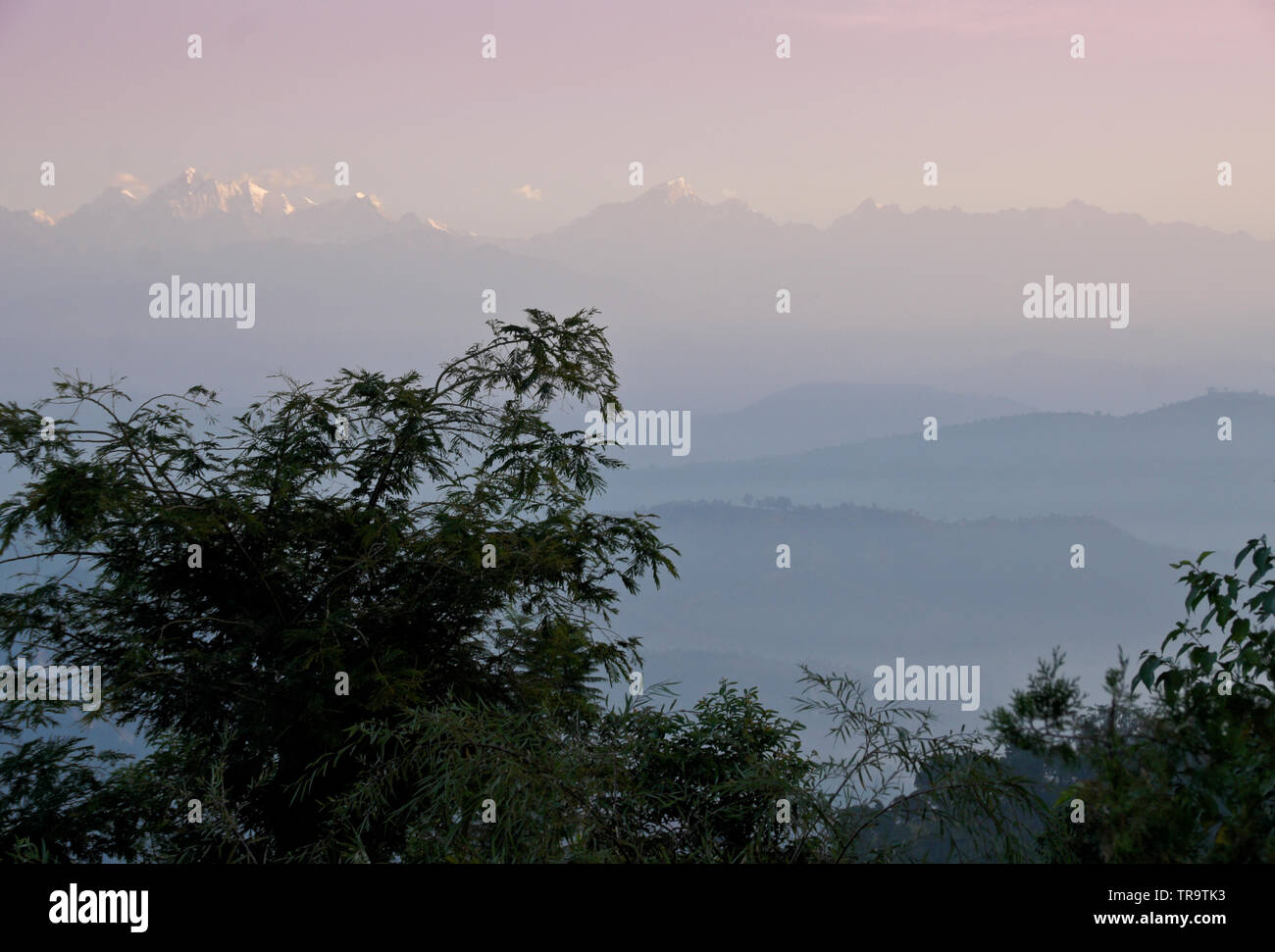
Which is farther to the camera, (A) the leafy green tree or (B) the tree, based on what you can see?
(B) the tree

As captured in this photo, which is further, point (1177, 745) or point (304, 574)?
point (304, 574)

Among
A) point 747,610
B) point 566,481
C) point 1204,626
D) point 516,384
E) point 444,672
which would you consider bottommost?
point 747,610

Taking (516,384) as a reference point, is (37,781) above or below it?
below

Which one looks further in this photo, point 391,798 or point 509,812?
point 391,798

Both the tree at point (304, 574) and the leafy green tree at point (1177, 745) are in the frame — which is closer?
the leafy green tree at point (1177, 745)
